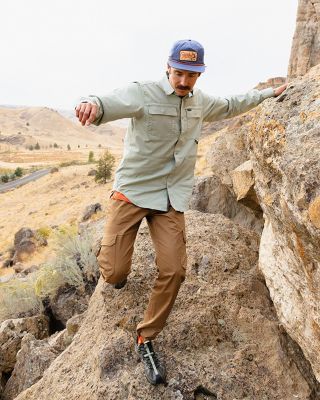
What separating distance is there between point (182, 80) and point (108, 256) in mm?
1528

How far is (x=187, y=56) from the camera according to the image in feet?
10.8

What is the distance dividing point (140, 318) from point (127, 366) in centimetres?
48

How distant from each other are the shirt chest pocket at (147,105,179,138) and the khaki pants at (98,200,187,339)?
0.63m

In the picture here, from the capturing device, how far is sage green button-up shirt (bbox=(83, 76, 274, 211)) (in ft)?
11.2

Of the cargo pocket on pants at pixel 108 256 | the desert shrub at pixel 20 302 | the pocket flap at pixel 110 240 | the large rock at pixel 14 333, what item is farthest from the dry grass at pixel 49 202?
the pocket flap at pixel 110 240

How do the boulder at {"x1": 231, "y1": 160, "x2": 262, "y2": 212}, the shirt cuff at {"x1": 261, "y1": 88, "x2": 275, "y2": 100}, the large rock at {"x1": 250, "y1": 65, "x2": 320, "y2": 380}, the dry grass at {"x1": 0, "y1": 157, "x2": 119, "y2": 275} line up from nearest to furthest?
the large rock at {"x1": 250, "y1": 65, "x2": 320, "y2": 380}
the shirt cuff at {"x1": 261, "y1": 88, "x2": 275, "y2": 100}
the boulder at {"x1": 231, "y1": 160, "x2": 262, "y2": 212}
the dry grass at {"x1": 0, "y1": 157, "x2": 119, "y2": 275}

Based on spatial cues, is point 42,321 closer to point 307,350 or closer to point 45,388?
point 45,388

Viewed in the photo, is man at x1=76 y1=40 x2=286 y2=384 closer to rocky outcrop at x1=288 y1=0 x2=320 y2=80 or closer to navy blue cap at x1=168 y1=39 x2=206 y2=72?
navy blue cap at x1=168 y1=39 x2=206 y2=72

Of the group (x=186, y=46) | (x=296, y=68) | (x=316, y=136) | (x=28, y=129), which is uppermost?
(x=186, y=46)

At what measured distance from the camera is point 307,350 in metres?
3.10

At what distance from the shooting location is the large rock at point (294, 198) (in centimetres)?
255

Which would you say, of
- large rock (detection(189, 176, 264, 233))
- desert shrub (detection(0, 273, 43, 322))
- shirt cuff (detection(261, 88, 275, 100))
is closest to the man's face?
shirt cuff (detection(261, 88, 275, 100))

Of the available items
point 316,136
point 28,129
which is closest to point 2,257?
point 316,136

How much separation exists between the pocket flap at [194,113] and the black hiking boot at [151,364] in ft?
6.01
